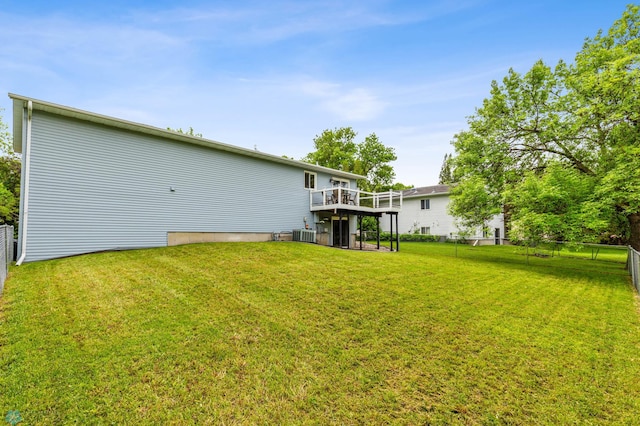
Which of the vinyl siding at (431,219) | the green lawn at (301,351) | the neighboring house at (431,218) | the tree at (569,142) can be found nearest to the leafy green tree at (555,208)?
the tree at (569,142)

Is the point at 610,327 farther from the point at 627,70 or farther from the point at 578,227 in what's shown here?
the point at 627,70

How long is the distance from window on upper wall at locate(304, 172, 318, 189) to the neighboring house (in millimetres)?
15438

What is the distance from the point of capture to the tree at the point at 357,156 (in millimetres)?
37144

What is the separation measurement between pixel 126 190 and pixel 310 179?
9.77 metres

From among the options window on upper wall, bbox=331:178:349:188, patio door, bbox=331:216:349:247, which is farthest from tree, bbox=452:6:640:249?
window on upper wall, bbox=331:178:349:188

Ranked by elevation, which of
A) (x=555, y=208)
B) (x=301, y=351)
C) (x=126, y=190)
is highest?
(x=126, y=190)

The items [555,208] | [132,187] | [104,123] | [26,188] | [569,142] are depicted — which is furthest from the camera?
[569,142]

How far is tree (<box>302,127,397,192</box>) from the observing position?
122 ft

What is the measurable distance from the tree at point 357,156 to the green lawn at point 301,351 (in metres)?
30.4

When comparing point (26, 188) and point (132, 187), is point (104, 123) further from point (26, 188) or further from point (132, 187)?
point (26, 188)

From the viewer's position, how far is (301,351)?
14.4ft

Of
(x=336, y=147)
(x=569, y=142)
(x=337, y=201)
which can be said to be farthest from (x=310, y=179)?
(x=336, y=147)

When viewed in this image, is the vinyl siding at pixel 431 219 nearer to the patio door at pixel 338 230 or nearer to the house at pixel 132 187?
the patio door at pixel 338 230

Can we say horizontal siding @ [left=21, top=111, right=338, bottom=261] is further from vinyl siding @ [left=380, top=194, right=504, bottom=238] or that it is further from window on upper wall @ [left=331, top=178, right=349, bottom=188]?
vinyl siding @ [left=380, top=194, right=504, bottom=238]
